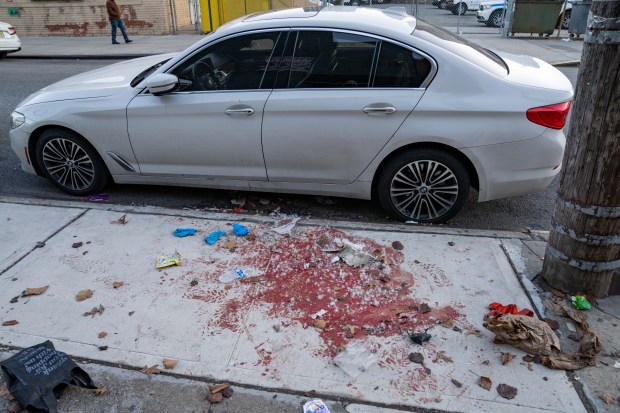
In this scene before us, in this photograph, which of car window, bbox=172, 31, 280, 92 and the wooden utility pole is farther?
car window, bbox=172, 31, 280, 92

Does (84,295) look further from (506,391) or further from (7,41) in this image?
(7,41)

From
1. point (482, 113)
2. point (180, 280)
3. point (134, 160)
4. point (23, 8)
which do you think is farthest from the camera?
point (23, 8)

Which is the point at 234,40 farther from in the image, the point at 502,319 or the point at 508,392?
the point at 508,392

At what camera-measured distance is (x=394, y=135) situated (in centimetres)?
427

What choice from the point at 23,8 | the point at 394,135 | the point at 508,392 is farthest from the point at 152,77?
the point at 23,8

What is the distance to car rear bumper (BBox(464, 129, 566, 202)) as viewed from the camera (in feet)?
13.7

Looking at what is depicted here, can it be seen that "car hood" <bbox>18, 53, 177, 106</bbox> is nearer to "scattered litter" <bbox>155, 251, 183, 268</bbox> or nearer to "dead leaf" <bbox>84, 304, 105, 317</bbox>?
"scattered litter" <bbox>155, 251, 183, 268</bbox>

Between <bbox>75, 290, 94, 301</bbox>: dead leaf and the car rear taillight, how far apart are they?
366 cm

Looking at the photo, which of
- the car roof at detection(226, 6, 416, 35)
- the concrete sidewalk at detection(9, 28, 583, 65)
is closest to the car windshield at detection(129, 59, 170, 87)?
the car roof at detection(226, 6, 416, 35)

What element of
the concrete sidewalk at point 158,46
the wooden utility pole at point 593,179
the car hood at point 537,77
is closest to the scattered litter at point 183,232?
Result: the wooden utility pole at point 593,179

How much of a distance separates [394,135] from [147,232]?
2341 mm

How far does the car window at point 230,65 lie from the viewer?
4.52m

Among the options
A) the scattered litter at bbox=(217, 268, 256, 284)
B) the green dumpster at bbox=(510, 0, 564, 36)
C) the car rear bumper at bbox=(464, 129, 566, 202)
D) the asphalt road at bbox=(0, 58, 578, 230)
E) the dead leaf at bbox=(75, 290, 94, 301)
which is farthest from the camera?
the green dumpster at bbox=(510, 0, 564, 36)

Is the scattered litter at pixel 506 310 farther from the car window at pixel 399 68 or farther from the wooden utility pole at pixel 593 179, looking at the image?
the car window at pixel 399 68
